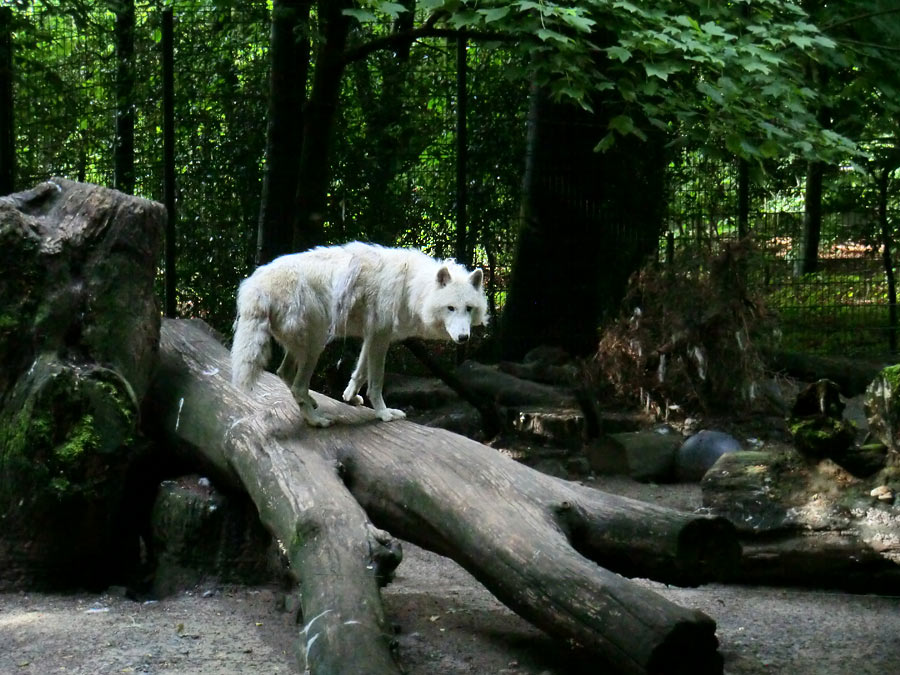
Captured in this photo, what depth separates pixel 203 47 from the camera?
33.2 ft

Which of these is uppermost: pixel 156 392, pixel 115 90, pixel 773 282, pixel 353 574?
pixel 115 90

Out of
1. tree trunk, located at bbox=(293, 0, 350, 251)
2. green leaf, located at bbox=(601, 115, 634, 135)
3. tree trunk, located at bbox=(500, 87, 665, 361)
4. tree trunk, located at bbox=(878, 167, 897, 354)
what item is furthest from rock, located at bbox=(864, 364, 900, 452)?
tree trunk, located at bbox=(878, 167, 897, 354)

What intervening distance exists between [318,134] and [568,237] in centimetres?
310

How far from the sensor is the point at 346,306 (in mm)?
5492

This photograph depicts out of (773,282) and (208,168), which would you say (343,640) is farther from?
(773,282)

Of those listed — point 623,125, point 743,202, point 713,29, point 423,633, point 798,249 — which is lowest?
point 423,633

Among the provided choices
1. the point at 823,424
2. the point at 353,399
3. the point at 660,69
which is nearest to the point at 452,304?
the point at 353,399

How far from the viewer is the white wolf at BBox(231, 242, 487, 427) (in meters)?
5.29

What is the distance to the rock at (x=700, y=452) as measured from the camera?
8156mm

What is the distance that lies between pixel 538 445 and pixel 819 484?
126 inches

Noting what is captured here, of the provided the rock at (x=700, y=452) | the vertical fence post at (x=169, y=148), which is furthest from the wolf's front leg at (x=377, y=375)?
the vertical fence post at (x=169, y=148)

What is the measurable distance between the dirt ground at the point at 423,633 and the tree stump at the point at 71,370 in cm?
30

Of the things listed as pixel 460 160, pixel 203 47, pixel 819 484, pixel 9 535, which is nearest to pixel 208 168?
pixel 203 47

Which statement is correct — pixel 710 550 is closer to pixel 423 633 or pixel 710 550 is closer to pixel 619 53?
pixel 423 633
